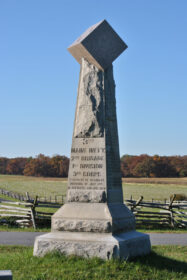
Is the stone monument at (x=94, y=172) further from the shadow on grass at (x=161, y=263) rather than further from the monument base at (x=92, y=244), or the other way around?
the shadow on grass at (x=161, y=263)

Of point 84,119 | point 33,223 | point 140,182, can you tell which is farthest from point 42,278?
point 140,182

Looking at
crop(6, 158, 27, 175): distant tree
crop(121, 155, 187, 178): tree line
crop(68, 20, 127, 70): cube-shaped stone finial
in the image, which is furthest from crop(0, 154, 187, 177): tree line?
crop(68, 20, 127, 70): cube-shaped stone finial

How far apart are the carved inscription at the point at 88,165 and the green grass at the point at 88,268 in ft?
4.92

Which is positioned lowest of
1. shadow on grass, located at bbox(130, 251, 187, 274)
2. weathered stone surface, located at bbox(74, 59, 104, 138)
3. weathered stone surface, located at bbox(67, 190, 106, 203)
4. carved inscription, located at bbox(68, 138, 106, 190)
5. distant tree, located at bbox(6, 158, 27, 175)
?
shadow on grass, located at bbox(130, 251, 187, 274)

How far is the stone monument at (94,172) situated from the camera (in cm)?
764

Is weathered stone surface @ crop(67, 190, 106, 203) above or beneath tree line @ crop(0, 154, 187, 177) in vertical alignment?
beneath

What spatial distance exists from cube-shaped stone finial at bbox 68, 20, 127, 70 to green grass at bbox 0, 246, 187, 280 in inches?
158

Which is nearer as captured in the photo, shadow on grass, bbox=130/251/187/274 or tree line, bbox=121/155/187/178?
shadow on grass, bbox=130/251/187/274

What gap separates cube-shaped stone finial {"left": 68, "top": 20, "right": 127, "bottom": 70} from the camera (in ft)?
27.4

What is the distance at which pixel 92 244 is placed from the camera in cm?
737

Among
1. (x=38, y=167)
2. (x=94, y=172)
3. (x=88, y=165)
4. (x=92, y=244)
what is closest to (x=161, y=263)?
(x=92, y=244)

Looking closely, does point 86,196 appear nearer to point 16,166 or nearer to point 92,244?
point 92,244

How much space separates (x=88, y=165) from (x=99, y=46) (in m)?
2.58

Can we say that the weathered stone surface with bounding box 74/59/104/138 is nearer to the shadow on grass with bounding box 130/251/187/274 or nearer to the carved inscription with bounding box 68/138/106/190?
the carved inscription with bounding box 68/138/106/190
